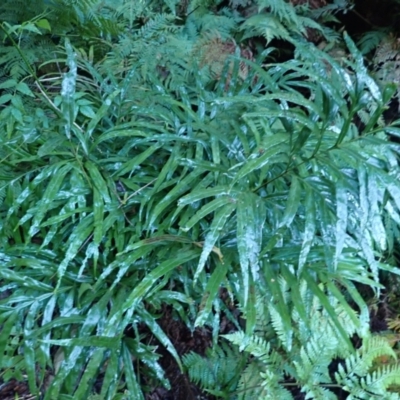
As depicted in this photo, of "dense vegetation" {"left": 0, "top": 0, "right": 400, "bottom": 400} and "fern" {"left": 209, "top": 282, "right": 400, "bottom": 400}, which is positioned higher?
"dense vegetation" {"left": 0, "top": 0, "right": 400, "bottom": 400}

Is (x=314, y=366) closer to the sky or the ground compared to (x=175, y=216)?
closer to the ground

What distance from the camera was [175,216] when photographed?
102 cm

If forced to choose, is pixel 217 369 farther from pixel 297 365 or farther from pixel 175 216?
pixel 175 216

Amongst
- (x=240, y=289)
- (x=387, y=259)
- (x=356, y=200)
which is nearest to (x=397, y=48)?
(x=387, y=259)

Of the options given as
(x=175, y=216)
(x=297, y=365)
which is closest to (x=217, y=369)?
(x=297, y=365)

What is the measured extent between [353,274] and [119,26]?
3.49 feet

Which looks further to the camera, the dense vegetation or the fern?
the fern

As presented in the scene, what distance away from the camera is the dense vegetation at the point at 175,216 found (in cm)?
86

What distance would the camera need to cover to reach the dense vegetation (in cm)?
86

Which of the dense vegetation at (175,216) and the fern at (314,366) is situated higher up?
the dense vegetation at (175,216)

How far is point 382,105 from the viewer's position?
72cm

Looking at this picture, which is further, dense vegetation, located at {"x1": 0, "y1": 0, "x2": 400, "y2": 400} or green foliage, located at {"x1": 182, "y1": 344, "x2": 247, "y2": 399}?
green foliage, located at {"x1": 182, "y1": 344, "x2": 247, "y2": 399}

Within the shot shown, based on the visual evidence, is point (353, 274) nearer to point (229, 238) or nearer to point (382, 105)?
point (229, 238)

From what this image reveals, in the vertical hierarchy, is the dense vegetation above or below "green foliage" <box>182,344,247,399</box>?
above
